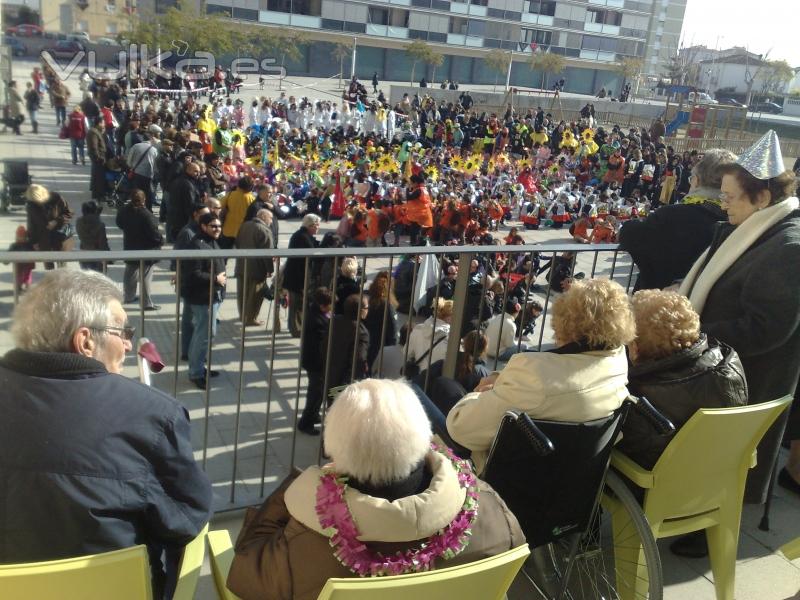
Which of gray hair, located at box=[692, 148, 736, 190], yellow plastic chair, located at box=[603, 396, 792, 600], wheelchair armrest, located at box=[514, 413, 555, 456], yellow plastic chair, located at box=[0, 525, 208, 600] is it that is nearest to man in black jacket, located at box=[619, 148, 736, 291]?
gray hair, located at box=[692, 148, 736, 190]

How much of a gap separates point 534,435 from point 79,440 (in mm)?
1282

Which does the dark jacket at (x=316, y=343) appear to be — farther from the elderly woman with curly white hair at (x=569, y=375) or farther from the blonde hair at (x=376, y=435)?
the blonde hair at (x=376, y=435)

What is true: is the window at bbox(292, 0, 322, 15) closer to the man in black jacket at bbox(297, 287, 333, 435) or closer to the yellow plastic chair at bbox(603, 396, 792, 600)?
the man in black jacket at bbox(297, 287, 333, 435)

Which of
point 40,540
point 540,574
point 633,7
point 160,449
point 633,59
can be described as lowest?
point 540,574

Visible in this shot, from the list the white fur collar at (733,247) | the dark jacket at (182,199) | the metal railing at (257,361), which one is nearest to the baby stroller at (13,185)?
the dark jacket at (182,199)

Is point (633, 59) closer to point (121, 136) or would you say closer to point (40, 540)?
point (121, 136)

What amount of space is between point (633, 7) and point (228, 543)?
9194cm

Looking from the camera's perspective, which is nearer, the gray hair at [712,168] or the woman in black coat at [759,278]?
the woman in black coat at [759,278]

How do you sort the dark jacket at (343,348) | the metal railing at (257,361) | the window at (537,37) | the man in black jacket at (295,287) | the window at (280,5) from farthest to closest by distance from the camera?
1. the window at (537,37)
2. the window at (280,5)
3. the man in black jacket at (295,287)
4. the dark jacket at (343,348)
5. the metal railing at (257,361)

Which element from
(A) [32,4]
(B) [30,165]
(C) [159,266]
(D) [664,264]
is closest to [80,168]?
(B) [30,165]

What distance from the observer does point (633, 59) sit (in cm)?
8069

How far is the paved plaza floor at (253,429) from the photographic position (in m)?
3.16

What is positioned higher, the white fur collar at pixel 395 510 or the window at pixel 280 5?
the window at pixel 280 5

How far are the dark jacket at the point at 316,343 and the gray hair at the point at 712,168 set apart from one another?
270cm
